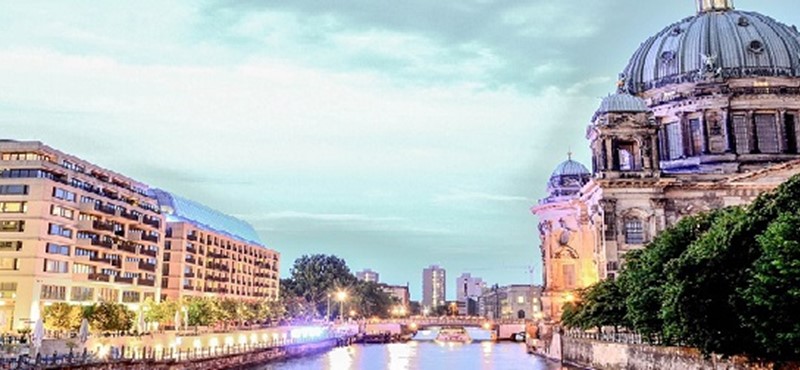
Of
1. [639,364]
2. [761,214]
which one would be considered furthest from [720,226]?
[639,364]

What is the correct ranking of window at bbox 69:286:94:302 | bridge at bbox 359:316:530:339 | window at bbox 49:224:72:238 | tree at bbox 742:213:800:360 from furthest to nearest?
bridge at bbox 359:316:530:339, window at bbox 69:286:94:302, window at bbox 49:224:72:238, tree at bbox 742:213:800:360

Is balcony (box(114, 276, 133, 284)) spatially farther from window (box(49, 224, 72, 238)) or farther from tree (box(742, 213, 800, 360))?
tree (box(742, 213, 800, 360))

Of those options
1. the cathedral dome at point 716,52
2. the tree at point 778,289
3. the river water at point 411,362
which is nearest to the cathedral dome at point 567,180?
the cathedral dome at point 716,52

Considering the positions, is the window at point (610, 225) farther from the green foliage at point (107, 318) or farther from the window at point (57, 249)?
the window at point (57, 249)

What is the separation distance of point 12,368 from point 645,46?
101280 mm

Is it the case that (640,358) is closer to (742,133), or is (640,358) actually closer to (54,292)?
(742,133)

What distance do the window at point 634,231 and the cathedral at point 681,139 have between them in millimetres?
119

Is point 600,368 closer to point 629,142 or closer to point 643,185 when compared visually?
point 643,185

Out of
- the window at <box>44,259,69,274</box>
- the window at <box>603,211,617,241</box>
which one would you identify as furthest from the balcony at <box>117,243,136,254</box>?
the window at <box>603,211,617,241</box>

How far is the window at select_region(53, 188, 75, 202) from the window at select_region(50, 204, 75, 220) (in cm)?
129

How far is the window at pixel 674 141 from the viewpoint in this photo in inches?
4183

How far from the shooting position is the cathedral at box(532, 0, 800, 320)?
296ft

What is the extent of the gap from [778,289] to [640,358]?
95.5 ft

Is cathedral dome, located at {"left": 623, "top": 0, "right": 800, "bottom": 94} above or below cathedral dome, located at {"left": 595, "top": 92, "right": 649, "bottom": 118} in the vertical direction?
above
